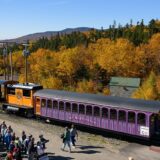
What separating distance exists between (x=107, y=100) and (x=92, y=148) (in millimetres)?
4218

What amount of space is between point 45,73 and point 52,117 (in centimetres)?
4110

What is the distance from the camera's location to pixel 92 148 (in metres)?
23.4

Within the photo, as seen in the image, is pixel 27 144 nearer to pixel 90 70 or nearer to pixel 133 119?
pixel 133 119

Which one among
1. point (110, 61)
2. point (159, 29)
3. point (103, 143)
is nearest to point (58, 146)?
point (103, 143)

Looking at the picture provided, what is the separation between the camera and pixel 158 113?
2323 cm

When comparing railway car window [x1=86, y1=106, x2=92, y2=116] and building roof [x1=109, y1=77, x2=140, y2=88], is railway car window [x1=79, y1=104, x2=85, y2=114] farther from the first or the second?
building roof [x1=109, y1=77, x2=140, y2=88]

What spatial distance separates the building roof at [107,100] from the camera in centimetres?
2379

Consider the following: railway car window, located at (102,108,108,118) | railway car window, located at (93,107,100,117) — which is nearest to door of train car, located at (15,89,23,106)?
railway car window, located at (93,107,100,117)

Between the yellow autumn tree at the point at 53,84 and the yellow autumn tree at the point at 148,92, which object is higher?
the yellow autumn tree at the point at 148,92

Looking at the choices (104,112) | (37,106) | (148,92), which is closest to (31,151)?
(104,112)

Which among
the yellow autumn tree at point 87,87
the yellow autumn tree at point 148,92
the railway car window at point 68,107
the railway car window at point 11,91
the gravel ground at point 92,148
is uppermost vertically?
the railway car window at point 11,91

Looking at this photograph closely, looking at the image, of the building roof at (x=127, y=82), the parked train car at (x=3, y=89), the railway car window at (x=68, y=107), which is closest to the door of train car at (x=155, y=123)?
the railway car window at (x=68, y=107)

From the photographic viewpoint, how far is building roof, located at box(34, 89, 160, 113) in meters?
23.8

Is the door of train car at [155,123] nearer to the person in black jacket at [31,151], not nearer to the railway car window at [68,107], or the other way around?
the railway car window at [68,107]
